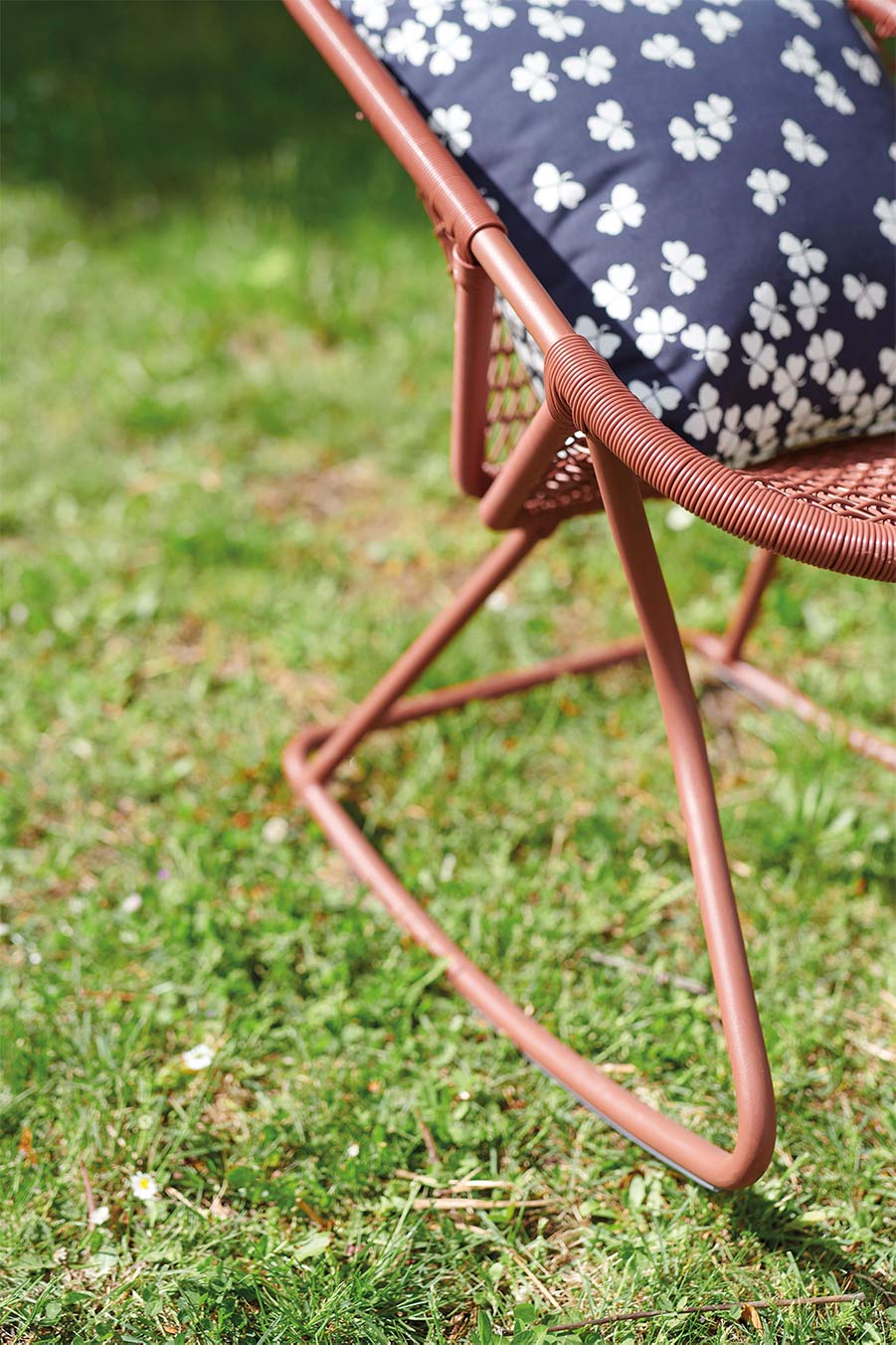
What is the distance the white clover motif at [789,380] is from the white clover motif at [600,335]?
0.16 m

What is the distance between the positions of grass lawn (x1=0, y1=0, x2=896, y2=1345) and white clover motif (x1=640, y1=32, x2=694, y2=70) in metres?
0.87

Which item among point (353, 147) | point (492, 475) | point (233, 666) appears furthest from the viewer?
point (353, 147)

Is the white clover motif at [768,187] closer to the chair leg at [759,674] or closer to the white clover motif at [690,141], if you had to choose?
the white clover motif at [690,141]

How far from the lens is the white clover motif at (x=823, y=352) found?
3.71 ft

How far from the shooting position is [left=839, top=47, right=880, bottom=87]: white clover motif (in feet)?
4.08

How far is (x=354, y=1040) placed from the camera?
4.30ft

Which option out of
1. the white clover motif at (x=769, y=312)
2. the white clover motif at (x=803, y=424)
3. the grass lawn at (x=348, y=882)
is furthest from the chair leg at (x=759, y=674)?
the white clover motif at (x=769, y=312)

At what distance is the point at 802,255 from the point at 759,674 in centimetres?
77

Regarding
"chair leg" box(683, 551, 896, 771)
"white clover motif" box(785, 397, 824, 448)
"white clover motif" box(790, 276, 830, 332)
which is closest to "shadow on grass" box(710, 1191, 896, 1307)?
"chair leg" box(683, 551, 896, 771)

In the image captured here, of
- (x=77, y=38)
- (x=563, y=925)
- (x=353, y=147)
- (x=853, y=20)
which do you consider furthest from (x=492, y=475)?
(x=77, y=38)

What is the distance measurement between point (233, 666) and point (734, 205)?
3.41 ft

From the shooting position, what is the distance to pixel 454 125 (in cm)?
111

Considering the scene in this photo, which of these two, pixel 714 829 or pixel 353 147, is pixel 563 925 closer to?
pixel 714 829

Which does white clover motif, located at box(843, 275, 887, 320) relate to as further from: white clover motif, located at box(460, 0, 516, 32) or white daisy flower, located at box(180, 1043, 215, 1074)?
white daisy flower, located at box(180, 1043, 215, 1074)
